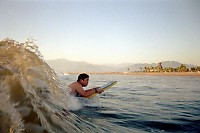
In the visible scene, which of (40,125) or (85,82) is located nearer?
(40,125)

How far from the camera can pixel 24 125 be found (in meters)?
1.87

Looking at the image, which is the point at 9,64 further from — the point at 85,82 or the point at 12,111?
the point at 85,82

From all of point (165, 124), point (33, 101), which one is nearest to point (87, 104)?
point (165, 124)

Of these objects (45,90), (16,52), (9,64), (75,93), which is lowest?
(75,93)

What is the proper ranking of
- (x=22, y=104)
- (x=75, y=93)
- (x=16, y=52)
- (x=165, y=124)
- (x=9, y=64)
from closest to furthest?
(x=22, y=104) → (x=9, y=64) → (x=16, y=52) → (x=165, y=124) → (x=75, y=93)

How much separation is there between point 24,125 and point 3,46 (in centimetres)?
174

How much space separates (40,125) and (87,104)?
6232 millimetres

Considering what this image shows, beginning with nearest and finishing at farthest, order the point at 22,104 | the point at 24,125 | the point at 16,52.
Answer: the point at 24,125 → the point at 22,104 → the point at 16,52

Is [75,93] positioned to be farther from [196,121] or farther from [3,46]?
[3,46]

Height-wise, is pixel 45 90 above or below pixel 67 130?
above

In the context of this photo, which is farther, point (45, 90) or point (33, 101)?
point (45, 90)

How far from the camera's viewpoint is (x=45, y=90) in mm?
3455

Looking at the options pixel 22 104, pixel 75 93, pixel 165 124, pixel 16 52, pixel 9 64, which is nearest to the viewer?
pixel 22 104

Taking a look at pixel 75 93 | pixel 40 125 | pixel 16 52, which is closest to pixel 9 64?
pixel 16 52
